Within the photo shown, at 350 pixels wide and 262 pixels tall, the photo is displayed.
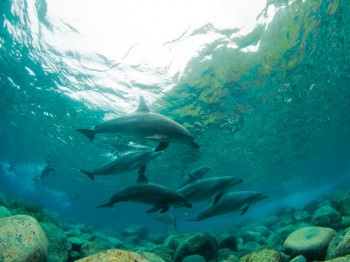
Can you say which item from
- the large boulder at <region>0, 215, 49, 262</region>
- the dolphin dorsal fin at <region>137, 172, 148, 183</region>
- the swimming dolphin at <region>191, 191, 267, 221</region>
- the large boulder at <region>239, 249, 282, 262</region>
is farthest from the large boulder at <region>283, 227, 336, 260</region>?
the large boulder at <region>0, 215, 49, 262</region>

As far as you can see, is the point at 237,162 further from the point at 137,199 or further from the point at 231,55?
the point at 137,199

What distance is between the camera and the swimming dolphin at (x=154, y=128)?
20.2ft

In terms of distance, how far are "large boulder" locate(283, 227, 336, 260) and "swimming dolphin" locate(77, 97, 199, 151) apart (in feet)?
10.8

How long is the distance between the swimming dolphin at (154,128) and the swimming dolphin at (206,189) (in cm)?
153

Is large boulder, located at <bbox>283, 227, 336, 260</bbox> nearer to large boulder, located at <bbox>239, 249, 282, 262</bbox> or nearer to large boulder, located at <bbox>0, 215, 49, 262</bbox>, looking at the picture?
large boulder, located at <bbox>239, 249, 282, 262</bbox>

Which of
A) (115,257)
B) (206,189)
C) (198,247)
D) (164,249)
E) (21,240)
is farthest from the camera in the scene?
(164,249)

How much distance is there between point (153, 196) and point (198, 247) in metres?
2.20

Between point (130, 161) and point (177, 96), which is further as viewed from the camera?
point (177, 96)

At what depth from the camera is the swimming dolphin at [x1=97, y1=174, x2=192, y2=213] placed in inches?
245

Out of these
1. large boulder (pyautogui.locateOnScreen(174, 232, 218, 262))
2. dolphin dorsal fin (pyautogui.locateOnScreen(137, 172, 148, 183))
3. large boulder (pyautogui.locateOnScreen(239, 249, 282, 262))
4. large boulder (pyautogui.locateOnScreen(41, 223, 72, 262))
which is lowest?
large boulder (pyautogui.locateOnScreen(41, 223, 72, 262))

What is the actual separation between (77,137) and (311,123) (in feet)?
69.1

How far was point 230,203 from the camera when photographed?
756cm

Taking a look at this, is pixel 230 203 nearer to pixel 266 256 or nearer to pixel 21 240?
pixel 266 256

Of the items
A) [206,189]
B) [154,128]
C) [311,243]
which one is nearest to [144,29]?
[154,128]
